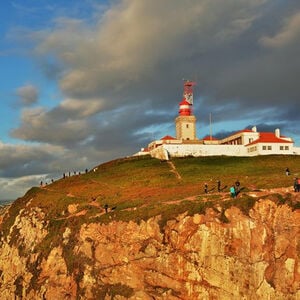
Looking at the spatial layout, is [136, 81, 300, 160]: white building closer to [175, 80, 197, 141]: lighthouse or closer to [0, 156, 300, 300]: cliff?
[175, 80, 197, 141]: lighthouse

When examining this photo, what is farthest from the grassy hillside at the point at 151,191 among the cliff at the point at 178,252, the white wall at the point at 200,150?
the white wall at the point at 200,150

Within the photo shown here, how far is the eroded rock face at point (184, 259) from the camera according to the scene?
46469mm

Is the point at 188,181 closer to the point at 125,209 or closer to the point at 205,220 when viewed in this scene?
the point at 125,209

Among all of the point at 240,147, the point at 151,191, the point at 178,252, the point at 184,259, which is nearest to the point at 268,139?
the point at 240,147

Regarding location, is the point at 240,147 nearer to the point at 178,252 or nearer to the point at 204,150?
the point at 204,150

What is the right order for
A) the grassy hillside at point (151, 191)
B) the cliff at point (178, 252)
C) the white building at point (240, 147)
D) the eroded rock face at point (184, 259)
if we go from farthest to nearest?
1. the white building at point (240, 147)
2. the grassy hillside at point (151, 191)
3. the cliff at point (178, 252)
4. the eroded rock face at point (184, 259)

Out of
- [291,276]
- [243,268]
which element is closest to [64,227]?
[243,268]

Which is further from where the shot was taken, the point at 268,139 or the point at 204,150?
the point at 204,150

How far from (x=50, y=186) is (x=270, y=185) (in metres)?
42.3

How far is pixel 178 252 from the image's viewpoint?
49875 mm

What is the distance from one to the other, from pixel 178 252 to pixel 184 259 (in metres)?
1.04

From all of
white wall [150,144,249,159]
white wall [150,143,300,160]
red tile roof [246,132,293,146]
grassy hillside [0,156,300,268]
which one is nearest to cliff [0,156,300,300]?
grassy hillside [0,156,300,268]

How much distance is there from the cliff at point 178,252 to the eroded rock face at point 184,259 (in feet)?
0.32

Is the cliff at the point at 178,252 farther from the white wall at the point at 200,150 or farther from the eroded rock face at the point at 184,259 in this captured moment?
the white wall at the point at 200,150
